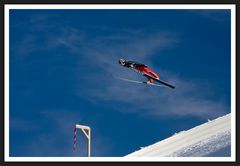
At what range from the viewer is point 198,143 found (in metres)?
33.4

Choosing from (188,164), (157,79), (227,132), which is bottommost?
(188,164)

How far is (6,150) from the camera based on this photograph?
2527 cm

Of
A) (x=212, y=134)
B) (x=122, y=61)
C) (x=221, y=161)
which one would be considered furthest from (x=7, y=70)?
(x=212, y=134)

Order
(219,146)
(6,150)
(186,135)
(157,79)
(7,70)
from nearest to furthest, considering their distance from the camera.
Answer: (6,150) < (7,70) < (219,146) < (157,79) < (186,135)

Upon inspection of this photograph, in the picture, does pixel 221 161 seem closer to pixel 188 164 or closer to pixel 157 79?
pixel 188 164

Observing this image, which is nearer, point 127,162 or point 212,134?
point 127,162

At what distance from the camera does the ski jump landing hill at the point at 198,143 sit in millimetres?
30808

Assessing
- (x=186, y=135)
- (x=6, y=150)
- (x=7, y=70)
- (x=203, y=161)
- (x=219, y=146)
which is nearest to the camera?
(x=203, y=161)

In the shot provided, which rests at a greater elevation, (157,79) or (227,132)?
(157,79)

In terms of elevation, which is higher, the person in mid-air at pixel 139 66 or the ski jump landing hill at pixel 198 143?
the person in mid-air at pixel 139 66

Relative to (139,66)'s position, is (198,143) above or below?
below

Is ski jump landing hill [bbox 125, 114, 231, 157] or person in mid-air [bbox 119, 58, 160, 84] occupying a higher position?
person in mid-air [bbox 119, 58, 160, 84]

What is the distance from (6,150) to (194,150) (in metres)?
9.50

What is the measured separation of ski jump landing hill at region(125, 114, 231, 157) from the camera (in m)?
30.8
